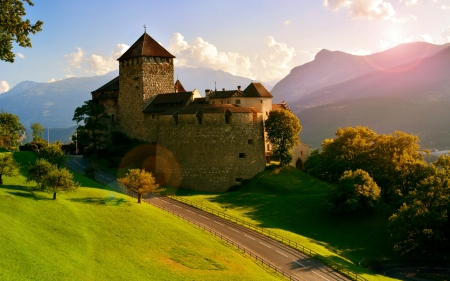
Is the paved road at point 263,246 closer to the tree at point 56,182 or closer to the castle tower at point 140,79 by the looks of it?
the tree at point 56,182

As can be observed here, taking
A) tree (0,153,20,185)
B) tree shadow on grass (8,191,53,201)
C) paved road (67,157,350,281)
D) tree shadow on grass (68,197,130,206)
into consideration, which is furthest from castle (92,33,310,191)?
tree shadow on grass (8,191,53,201)

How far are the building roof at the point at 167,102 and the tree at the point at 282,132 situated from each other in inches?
612

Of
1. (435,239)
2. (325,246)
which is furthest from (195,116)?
(435,239)

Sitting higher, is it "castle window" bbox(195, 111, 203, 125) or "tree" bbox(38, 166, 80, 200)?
"castle window" bbox(195, 111, 203, 125)

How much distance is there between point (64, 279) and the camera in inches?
988

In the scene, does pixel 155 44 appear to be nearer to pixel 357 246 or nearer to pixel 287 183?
pixel 287 183

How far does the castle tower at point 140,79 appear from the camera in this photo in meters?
77.0

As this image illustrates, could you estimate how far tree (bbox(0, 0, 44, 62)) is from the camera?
3588 centimetres

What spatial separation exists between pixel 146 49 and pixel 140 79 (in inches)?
234

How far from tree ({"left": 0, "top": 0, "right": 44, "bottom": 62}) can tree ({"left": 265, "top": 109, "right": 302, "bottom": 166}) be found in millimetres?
41018

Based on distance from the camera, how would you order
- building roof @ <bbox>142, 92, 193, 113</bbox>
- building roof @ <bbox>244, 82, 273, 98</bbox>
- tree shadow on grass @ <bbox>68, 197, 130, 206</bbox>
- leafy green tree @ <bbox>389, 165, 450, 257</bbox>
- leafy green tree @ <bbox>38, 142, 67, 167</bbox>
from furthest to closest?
building roof @ <bbox>244, 82, 273, 98</bbox> < building roof @ <bbox>142, 92, 193, 113</bbox> < leafy green tree @ <bbox>38, 142, 67, 167</bbox> < leafy green tree @ <bbox>389, 165, 450, 257</bbox> < tree shadow on grass @ <bbox>68, 197, 130, 206</bbox>

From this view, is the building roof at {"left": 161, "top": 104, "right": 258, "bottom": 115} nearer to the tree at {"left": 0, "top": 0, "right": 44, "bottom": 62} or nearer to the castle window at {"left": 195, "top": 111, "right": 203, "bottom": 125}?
the castle window at {"left": 195, "top": 111, "right": 203, "bottom": 125}

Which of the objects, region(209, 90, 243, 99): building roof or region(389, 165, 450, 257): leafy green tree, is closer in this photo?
region(389, 165, 450, 257): leafy green tree

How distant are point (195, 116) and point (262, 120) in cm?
1164
